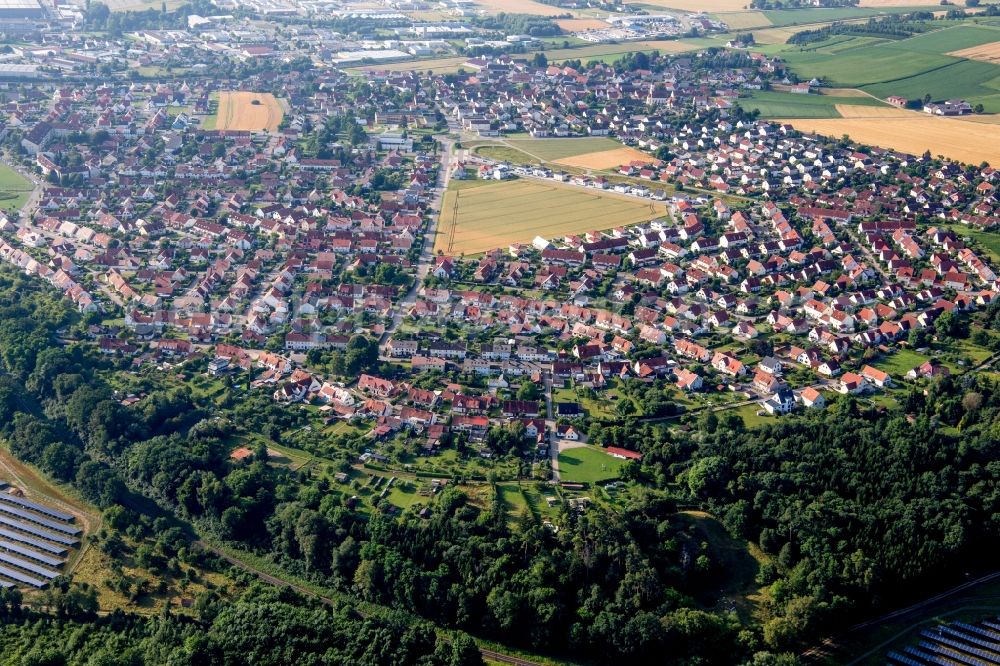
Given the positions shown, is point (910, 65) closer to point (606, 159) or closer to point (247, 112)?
point (606, 159)

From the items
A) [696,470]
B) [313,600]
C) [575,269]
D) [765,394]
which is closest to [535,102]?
[575,269]

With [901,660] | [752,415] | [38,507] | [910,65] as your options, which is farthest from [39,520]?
[910,65]

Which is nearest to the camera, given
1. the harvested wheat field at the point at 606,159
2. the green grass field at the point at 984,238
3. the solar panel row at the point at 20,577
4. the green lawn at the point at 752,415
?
the solar panel row at the point at 20,577

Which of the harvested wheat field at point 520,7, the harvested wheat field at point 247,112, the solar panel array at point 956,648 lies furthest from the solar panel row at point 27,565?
the harvested wheat field at point 520,7

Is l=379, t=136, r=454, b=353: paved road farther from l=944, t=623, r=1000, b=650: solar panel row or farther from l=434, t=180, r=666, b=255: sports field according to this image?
l=944, t=623, r=1000, b=650: solar panel row

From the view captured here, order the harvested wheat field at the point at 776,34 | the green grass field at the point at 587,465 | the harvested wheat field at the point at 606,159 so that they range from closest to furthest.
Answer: the green grass field at the point at 587,465
the harvested wheat field at the point at 606,159
the harvested wheat field at the point at 776,34

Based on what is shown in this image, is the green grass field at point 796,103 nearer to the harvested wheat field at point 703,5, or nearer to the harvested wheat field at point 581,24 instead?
the harvested wheat field at point 581,24
